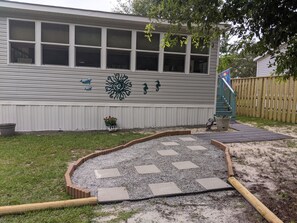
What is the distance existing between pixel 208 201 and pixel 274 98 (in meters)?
8.10

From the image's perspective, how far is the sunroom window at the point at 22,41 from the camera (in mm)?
6531

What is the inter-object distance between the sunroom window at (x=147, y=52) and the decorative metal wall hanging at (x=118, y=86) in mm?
631

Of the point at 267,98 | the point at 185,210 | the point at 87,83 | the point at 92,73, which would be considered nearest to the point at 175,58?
the point at 92,73

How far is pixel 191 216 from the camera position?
2416mm

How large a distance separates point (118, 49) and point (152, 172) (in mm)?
4809

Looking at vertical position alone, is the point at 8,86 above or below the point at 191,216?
above

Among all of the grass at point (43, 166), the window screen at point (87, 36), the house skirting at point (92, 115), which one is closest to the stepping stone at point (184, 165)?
the grass at point (43, 166)

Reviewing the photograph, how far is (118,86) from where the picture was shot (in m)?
7.45

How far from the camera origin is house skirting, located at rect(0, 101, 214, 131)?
6.86 m

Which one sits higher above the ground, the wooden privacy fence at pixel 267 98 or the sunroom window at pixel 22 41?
the sunroom window at pixel 22 41

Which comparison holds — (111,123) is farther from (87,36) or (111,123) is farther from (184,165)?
(184,165)

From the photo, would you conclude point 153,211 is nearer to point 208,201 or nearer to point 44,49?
point 208,201

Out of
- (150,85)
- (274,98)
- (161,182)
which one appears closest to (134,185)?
(161,182)

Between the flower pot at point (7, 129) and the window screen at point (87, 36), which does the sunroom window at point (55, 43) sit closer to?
the window screen at point (87, 36)
